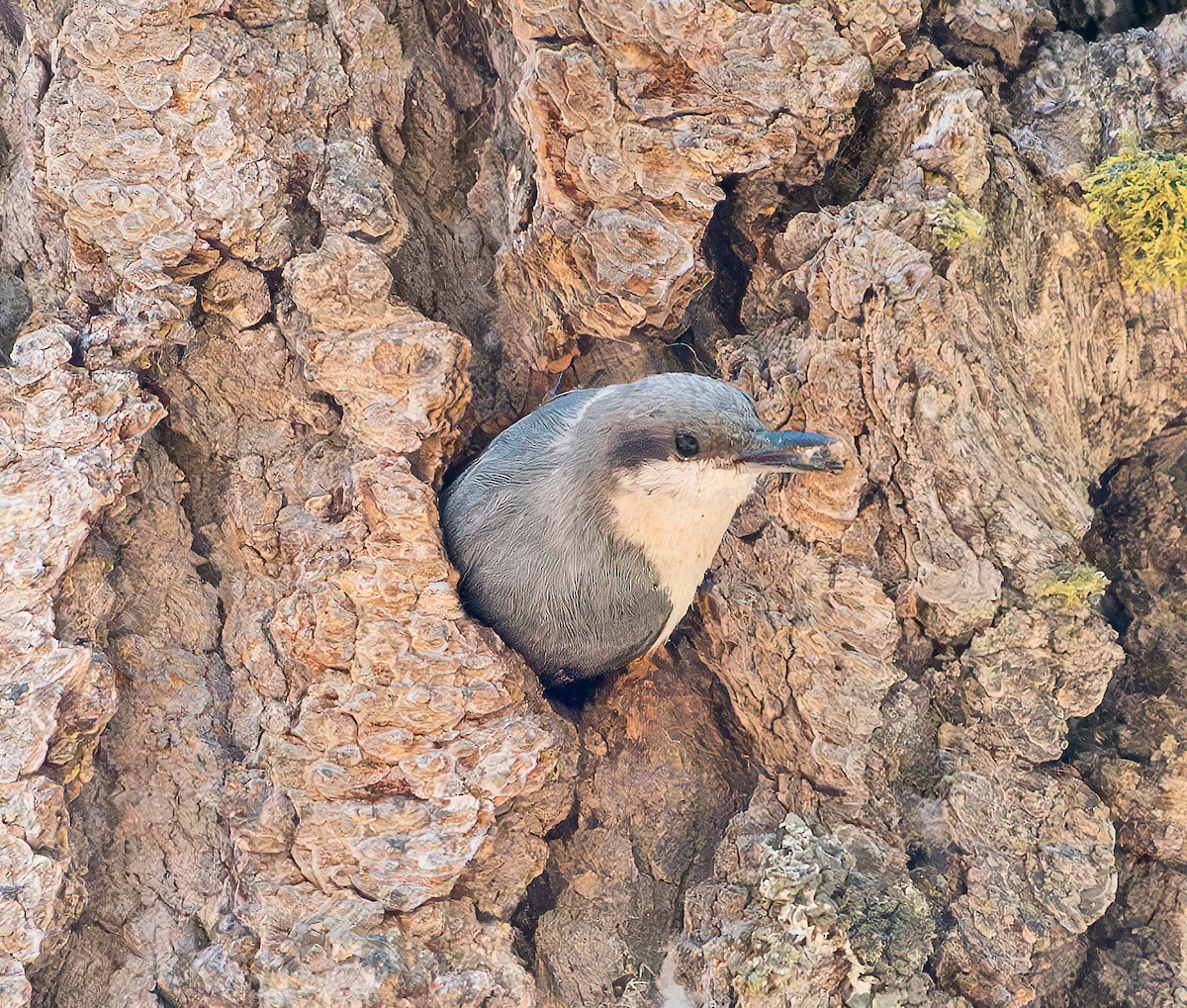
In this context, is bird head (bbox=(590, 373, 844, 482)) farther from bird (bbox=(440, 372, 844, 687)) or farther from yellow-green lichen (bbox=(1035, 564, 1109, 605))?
yellow-green lichen (bbox=(1035, 564, 1109, 605))

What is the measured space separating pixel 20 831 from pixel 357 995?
43.0 inches

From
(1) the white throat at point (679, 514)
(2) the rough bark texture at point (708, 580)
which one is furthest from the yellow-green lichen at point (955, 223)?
(1) the white throat at point (679, 514)

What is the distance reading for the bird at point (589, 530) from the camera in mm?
2928

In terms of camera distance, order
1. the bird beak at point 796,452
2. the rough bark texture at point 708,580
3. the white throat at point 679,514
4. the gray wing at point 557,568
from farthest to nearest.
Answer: the gray wing at point 557,568 < the white throat at point 679,514 < the rough bark texture at point 708,580 < the bird beak at point 796,452

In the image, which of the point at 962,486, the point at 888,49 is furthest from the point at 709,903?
the point at 888,49

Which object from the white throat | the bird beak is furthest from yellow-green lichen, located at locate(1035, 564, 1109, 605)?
the white throat

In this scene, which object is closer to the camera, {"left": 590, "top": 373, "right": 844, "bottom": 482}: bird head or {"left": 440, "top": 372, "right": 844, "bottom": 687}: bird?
{"left": 590, "top": 373, "right": 844, "bottom": 482}: bird head

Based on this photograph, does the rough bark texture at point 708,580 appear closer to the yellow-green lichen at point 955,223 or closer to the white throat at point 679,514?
the yellow-green lichen at point 955,223

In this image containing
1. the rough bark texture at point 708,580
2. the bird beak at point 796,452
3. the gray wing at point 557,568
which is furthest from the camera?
the gray wing at point 557,568

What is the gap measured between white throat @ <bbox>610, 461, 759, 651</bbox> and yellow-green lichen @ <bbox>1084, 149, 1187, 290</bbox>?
1412 millimetres

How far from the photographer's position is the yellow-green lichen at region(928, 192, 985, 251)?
8.90 ft

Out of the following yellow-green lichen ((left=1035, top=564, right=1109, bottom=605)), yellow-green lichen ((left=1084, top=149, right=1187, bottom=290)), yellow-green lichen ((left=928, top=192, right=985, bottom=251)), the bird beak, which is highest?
yellow-green lichen ((left=1084, top=149, right=1187, bottom=290))

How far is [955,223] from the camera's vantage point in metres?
2.71

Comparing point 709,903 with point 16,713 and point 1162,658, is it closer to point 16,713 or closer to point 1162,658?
point 1162,658
